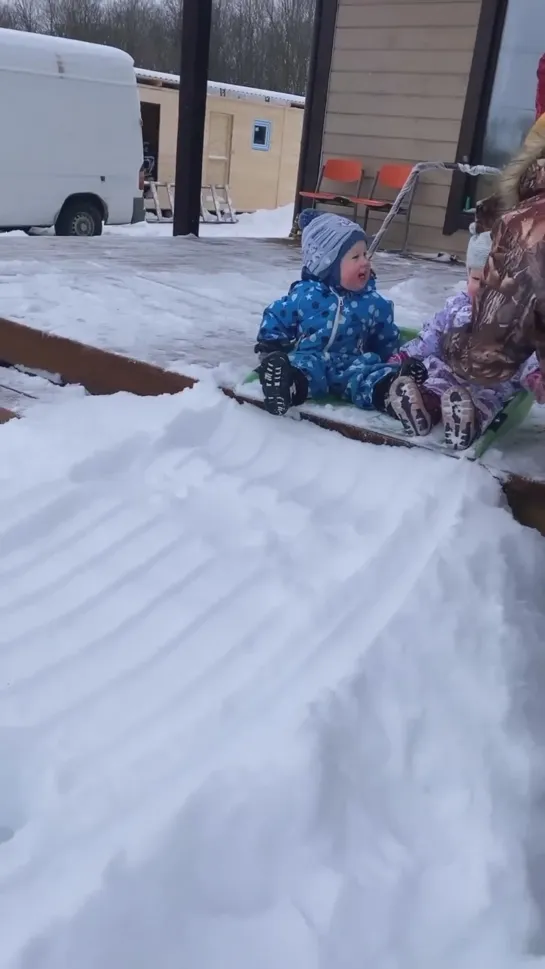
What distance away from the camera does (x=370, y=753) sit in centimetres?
150

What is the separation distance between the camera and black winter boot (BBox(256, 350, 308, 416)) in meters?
2.47

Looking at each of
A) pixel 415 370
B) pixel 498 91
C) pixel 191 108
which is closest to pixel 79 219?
pixel 191 108

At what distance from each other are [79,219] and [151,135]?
6747mm

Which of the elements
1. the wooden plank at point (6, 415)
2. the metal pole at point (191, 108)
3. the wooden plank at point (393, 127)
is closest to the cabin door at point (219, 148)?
the wooden plank at point (393, 127)

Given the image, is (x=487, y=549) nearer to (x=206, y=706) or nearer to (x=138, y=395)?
(x=206, y=706)

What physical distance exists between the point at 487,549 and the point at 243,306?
Result: 234 cm

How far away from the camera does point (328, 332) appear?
272 centimetres

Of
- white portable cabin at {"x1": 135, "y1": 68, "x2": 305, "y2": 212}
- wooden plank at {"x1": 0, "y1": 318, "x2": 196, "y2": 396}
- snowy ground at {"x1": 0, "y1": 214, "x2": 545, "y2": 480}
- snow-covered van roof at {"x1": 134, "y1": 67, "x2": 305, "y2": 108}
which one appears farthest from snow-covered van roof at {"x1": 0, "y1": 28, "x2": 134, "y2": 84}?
wooden plank at {"x1": 0, "y1": 318, "x2": 196, "y2": 396}

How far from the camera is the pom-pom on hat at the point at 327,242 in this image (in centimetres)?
267

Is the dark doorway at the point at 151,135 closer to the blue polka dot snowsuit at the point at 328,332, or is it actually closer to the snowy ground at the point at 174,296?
the snowy ground at the point at 174,296

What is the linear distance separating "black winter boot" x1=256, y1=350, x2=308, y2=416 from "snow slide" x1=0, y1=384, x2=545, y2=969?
99 millimetres

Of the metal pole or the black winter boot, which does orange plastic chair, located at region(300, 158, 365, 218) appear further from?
the black winter boot

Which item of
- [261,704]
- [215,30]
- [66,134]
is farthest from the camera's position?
[215,30]

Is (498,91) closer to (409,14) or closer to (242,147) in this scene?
(409,14)
